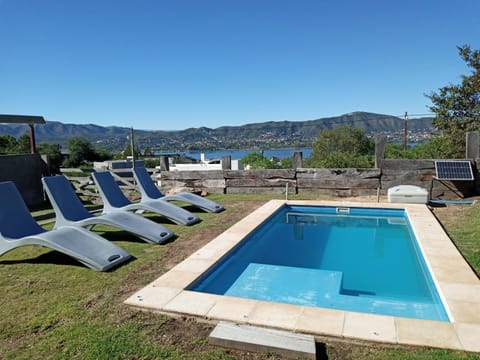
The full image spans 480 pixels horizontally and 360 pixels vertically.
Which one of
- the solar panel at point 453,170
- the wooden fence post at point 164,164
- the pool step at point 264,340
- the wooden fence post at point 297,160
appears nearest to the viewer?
the pool step at point 264,340

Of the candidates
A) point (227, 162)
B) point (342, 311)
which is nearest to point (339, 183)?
point (227, 162)

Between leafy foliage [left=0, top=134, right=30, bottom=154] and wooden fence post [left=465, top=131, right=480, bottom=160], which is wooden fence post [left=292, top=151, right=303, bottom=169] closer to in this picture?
wooden fence post [left=465, top=131, right=480, bottom=160]

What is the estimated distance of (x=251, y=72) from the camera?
29.8 m

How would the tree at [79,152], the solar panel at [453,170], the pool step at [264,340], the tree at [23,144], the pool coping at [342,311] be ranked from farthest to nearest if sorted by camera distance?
the tree at [79,152] < the tree at [23,144] < the solar panel at [453,170] < the pool coping at [342,311] < the pool step at [264,340]

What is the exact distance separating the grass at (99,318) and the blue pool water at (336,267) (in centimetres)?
78

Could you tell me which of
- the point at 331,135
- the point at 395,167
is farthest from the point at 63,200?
the point at 331,135

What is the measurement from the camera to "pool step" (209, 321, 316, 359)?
235cm

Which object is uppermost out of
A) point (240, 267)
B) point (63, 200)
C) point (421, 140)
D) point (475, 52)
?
point (475, 52)

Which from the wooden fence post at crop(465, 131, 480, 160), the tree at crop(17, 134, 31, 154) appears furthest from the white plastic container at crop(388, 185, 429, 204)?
the tree at crop(17, 134, 31, 154)

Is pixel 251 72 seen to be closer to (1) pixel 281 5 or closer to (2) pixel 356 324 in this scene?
(1) pixel 281 5

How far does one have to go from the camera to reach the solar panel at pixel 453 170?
819 cm

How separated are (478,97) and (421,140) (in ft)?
13.0

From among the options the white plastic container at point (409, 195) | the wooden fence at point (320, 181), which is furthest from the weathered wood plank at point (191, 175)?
the white plastic container at point (409, 195)

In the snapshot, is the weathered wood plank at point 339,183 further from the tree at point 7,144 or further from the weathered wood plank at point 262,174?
the tree at point 7,144
